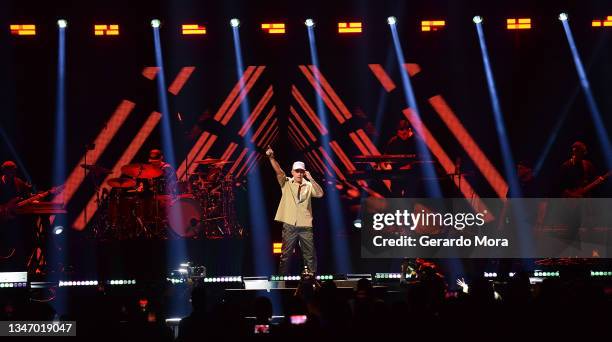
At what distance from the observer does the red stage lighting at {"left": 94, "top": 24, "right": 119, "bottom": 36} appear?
12969 mm

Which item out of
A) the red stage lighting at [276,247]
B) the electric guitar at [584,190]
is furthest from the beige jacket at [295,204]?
the electric guitar at [584,190]

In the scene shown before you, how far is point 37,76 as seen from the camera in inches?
520

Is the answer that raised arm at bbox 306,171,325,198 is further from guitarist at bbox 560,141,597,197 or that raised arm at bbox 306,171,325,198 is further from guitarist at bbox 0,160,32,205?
guitarist at bbox 0,160,32,205

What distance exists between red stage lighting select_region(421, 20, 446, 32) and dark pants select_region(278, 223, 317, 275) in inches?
155

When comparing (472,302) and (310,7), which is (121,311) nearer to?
(472,302)

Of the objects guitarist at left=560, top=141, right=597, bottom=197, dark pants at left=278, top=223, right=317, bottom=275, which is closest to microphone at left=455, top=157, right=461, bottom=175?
guitarist at left=560, top=141, right=597, bottom=197

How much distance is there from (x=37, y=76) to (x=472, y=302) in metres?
10.0

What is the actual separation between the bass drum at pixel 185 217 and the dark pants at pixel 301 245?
1.52 meters

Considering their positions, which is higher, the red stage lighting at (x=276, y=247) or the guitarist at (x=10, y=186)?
the guitarist at (x=10, y=186)

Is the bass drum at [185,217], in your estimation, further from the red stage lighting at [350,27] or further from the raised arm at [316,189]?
the red stage lighting at [350,27]

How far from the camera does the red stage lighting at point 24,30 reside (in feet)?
42.3

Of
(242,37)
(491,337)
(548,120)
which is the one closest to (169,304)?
(242,37)

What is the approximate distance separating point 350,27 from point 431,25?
4.40ft

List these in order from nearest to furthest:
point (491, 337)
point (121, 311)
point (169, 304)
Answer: point (491, 337) → point (121, 311) → point (169, 304)
